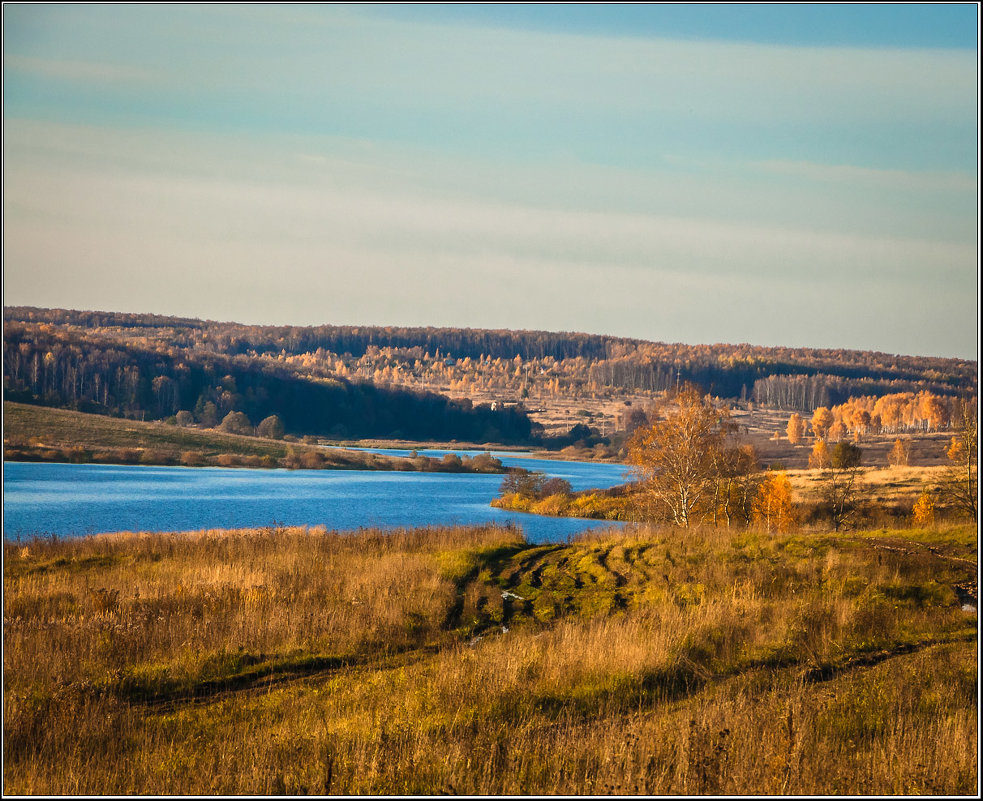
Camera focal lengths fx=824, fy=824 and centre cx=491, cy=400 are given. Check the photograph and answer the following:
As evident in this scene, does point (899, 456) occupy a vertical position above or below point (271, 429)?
above

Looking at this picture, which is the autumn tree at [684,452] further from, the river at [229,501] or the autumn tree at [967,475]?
the autumn tree at [967,475]

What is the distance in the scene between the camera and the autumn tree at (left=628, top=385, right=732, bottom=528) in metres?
36.3

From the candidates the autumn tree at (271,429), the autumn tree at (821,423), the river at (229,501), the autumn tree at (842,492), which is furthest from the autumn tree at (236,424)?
the autumn tree at (821,423)

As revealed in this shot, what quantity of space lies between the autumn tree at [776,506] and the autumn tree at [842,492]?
2.33 metres

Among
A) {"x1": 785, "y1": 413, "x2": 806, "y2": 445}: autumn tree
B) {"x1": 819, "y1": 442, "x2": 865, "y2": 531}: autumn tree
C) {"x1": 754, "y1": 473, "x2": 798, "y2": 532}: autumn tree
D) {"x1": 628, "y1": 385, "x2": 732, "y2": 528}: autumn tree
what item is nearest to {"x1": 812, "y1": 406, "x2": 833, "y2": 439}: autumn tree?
{"x1": 785, "y1": 413, "x2": 806, "y2": 445}: autumn tree

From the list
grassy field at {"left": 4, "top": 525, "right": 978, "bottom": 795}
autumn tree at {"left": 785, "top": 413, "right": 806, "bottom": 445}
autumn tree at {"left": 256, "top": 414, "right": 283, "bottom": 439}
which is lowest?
autumn tree at {"left": 256, "top": 414, "right": 283, "bottom": 439}

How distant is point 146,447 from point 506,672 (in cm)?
9471

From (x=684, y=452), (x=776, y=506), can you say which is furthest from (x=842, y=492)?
(x=684, y=452)

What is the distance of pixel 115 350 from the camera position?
517 feet

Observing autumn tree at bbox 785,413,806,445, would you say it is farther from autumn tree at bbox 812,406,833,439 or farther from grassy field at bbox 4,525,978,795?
grassy field at bbox 4,525,978,795

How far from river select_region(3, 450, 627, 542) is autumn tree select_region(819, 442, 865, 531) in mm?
13435

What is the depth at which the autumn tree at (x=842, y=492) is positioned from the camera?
4705 centimetres

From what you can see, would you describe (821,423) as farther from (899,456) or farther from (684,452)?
(684,452)

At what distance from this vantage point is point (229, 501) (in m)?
56.6
